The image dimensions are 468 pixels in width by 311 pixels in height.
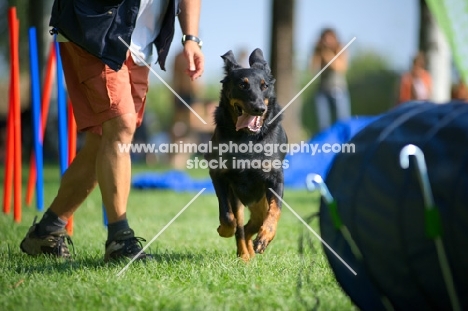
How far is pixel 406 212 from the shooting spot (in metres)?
2.19

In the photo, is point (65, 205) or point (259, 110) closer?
point (65, 205)

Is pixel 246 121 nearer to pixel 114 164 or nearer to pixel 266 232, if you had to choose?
pixel 266 232

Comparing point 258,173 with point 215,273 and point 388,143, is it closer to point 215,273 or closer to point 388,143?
point 215,273

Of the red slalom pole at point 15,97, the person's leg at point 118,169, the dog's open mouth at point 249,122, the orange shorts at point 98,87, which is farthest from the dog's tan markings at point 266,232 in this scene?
the red slalom pole at point 15,97

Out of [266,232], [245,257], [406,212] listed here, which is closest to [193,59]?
[266,232]

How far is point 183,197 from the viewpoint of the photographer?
28.3 feet

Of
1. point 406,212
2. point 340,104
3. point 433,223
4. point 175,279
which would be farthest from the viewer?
point 340,104

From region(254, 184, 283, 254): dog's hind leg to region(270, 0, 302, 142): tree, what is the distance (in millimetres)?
8919

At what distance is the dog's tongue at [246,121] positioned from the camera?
425 cm

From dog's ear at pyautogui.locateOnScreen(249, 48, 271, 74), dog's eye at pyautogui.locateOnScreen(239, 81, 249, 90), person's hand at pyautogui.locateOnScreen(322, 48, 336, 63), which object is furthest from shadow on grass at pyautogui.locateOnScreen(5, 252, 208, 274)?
person's hand at pyautogui.locateOnScreen(322, 48, 336, 63)

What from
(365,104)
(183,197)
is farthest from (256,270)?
(365,104)

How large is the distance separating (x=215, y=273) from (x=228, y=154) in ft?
3.31

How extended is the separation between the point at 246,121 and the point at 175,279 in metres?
1.35

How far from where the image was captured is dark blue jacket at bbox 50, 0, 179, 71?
3.49 m
